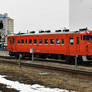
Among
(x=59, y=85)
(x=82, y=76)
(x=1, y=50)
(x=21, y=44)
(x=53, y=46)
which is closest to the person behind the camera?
(x=59, y=85)

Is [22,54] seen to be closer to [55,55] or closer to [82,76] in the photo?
[55,55]

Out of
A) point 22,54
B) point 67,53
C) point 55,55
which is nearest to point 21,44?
point 22,54

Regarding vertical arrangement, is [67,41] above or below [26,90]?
above

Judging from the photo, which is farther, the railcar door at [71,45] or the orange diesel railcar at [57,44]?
the railcar door at [71,45]

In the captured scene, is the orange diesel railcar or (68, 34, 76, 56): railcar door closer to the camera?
the orange diesel railcar

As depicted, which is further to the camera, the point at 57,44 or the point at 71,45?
the point at 57,44

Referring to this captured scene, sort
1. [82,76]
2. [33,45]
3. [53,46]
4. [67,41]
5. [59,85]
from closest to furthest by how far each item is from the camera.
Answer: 1. [59,85]
2. [82,76]
3. [67,41]
4. [53,46]
5. [33,45]

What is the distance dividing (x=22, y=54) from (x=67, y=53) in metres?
8.69

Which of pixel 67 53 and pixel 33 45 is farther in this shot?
pixel 33 45

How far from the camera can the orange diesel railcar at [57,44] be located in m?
20.8

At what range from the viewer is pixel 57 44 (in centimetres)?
2327

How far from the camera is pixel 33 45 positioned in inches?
1040

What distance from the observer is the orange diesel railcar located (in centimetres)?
2078

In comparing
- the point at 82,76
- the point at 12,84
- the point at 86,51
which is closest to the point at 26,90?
the point at 12,84
